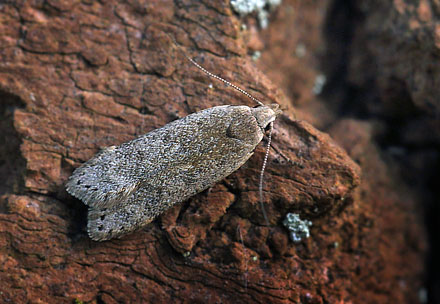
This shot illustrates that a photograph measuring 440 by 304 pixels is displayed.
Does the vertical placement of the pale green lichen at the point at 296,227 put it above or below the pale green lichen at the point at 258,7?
below

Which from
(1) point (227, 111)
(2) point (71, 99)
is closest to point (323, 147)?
(1) point (227, 111)

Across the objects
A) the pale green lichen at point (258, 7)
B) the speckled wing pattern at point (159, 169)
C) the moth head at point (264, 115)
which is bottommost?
the speckled wing pattern at point (159, 169)

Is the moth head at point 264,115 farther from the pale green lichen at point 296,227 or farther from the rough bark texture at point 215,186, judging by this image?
the pale green lichen at point 296,227

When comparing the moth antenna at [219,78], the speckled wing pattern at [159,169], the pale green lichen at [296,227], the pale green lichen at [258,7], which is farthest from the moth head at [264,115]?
the pale green lichen at [258,7]

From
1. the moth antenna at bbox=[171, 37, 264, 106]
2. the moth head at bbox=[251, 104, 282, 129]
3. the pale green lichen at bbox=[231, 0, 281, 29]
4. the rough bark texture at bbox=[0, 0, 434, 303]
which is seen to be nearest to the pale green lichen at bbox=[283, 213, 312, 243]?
the rough bark texture at bbox=[0, 0, 434, 303]

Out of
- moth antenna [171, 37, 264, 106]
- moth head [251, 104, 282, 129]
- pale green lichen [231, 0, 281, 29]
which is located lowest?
moth head [251, 104, 282, 129]

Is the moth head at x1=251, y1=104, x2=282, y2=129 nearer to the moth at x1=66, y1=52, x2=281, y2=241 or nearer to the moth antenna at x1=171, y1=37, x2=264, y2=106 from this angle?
the moth at x1=66, y1=52, x2=281, y2=241

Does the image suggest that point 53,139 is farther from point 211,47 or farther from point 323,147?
point 323,147
